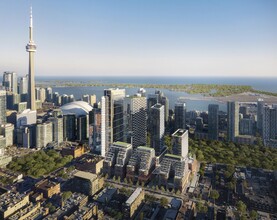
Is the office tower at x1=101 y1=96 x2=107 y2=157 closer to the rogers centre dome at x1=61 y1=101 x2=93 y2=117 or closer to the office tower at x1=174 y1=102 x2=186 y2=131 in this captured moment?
the rogers centre dome at x1=61 y1=101 x2=93 y2=117

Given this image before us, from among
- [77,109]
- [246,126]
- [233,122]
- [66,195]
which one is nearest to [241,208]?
[66,195]

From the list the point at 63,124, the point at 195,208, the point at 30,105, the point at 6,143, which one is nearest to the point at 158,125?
the point at 195,208

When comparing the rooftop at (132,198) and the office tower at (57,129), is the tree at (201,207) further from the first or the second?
the office tower at (57,129)

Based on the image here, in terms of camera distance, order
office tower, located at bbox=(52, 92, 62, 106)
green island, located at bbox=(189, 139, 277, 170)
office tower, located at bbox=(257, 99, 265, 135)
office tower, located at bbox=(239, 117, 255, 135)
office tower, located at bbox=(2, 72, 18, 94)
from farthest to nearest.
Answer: office tower, located at bbox=(2, 72, 18, 94)
office tower, located at bbox=(52, 92, 62, 106)
office tower, located at bbox=(239, 117, 255, 135)
office tower, located at bbox=(257, 99, 265, 135)
green island, located at bbox=(189, 139, 277, 170)

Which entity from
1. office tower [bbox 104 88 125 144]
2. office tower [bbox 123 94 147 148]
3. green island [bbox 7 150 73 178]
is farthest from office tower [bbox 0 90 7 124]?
office tower [bbox 123 94 147 148]

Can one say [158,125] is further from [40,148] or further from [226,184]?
[40,148]

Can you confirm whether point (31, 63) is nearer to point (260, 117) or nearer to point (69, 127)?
point (69, 127)
